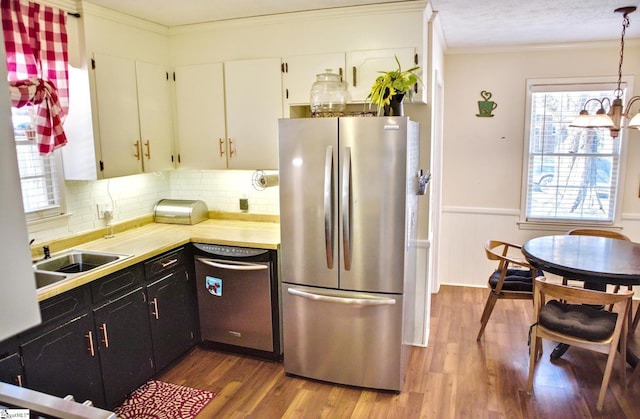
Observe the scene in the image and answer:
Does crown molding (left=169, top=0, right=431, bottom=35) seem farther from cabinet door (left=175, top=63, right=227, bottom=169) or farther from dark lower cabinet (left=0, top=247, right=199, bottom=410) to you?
dark lower cabinet (left=0, top=247, right=199, bottom=410)

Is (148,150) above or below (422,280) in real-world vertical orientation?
above

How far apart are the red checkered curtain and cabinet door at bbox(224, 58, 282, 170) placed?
110cm

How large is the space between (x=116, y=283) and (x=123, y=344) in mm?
378

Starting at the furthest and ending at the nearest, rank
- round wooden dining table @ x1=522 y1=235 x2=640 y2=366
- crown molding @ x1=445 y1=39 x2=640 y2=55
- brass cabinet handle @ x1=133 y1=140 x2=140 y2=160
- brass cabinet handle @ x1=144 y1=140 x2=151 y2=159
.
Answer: crown molding @ x1=445 y1=39 x2=640 y2=55, brass cabinet handle @ x1=144 y1=140 x2=151 y2=159, brass cabinet handle @ x1=133 y1=140 x2=140 y2=160, round wooden dining table @ x1=522 y1=235 x2=640 y2=366

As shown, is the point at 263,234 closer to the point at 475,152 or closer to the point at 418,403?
the point at 418,403

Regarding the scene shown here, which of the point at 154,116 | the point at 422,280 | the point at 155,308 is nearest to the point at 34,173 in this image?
the point at 154,116

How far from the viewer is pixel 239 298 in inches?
126

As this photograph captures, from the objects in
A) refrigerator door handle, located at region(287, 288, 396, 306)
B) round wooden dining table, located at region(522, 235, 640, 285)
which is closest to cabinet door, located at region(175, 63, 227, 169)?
refrigerator door handle, located at region(287, 288, 396, 306)

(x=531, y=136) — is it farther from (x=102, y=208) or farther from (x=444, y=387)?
(x=102, y=208)

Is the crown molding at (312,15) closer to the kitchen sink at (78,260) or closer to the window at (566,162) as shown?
the kitchen sink at (78,260)

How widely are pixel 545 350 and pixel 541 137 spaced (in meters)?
2.11

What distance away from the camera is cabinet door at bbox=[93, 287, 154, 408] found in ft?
8.43

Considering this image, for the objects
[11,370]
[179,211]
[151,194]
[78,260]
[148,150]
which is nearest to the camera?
[11,370]

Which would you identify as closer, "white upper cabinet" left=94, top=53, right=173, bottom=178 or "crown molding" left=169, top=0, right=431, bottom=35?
"crown molding" left=169, top=0, right=431, bottom=35
